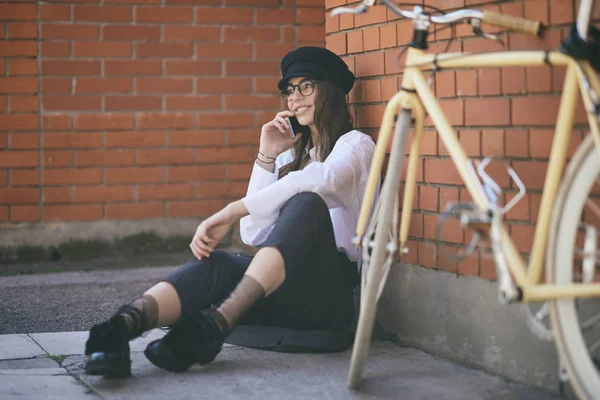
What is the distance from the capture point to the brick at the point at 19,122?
595cm

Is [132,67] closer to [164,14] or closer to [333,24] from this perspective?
[164,14]

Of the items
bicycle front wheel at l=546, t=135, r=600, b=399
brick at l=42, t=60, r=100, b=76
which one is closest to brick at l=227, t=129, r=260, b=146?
brick at l=42, t=60, r=100, b=76

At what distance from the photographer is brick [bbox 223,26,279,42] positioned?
6.27 meters

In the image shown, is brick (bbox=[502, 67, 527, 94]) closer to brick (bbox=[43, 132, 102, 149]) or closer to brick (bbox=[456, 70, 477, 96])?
brick (bbox=[456, 70, 477, 96])

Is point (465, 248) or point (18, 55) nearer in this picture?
point (465, 248)

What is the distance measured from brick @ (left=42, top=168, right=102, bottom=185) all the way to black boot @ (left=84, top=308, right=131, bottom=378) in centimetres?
310

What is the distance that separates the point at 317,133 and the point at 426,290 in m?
0.84

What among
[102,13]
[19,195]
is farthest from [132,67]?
[19,195]

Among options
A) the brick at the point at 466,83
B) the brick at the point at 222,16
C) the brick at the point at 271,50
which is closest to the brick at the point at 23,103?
the brick at the point at 222,16

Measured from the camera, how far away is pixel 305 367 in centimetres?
335

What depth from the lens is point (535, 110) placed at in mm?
2949

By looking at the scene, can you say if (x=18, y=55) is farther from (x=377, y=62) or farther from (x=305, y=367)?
(x=305, y=367)

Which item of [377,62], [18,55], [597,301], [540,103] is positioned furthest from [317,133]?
[18,55]

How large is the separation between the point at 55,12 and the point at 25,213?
4.32 ft
